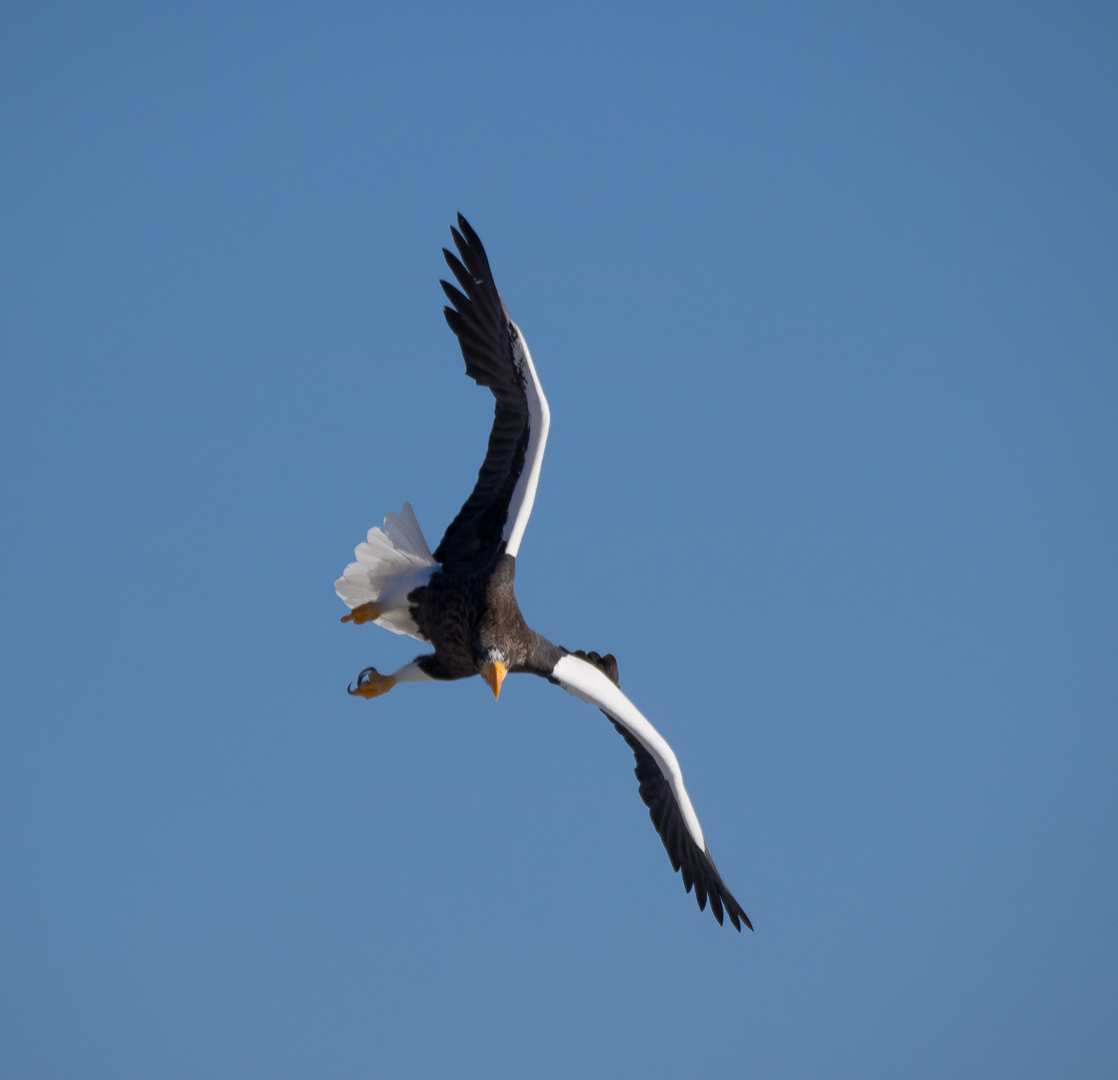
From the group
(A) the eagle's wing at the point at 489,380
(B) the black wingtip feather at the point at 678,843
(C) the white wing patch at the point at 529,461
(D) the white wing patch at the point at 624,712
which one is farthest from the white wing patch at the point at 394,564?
(B) the black wingtip feather at the point at 678,843

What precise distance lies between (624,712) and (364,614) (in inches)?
95.9

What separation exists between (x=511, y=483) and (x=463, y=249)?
1921 mm

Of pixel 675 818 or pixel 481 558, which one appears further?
pixel 675 818

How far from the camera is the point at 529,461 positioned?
10.4m

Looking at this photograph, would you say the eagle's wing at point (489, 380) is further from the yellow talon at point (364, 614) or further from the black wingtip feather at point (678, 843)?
the black wingtip feather at point (678, 843)

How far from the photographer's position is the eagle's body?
33.6 ft

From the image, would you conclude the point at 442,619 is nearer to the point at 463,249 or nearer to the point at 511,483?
the point at 511,483

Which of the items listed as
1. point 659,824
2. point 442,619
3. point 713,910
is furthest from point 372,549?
point 713,910

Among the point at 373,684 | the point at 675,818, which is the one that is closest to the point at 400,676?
the point at 373,684

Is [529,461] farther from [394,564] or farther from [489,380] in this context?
[394,564]

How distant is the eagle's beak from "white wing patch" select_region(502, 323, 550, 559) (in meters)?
0.91

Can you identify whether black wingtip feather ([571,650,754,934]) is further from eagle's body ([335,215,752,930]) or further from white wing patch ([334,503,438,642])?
white wing patch ([334,503,438,642])

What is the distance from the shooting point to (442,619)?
10.6 metres

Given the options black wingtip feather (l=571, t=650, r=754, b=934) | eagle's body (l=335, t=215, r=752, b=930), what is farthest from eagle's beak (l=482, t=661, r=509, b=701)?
black wingtip feather (l=571, t=650, r=754, b=934)
